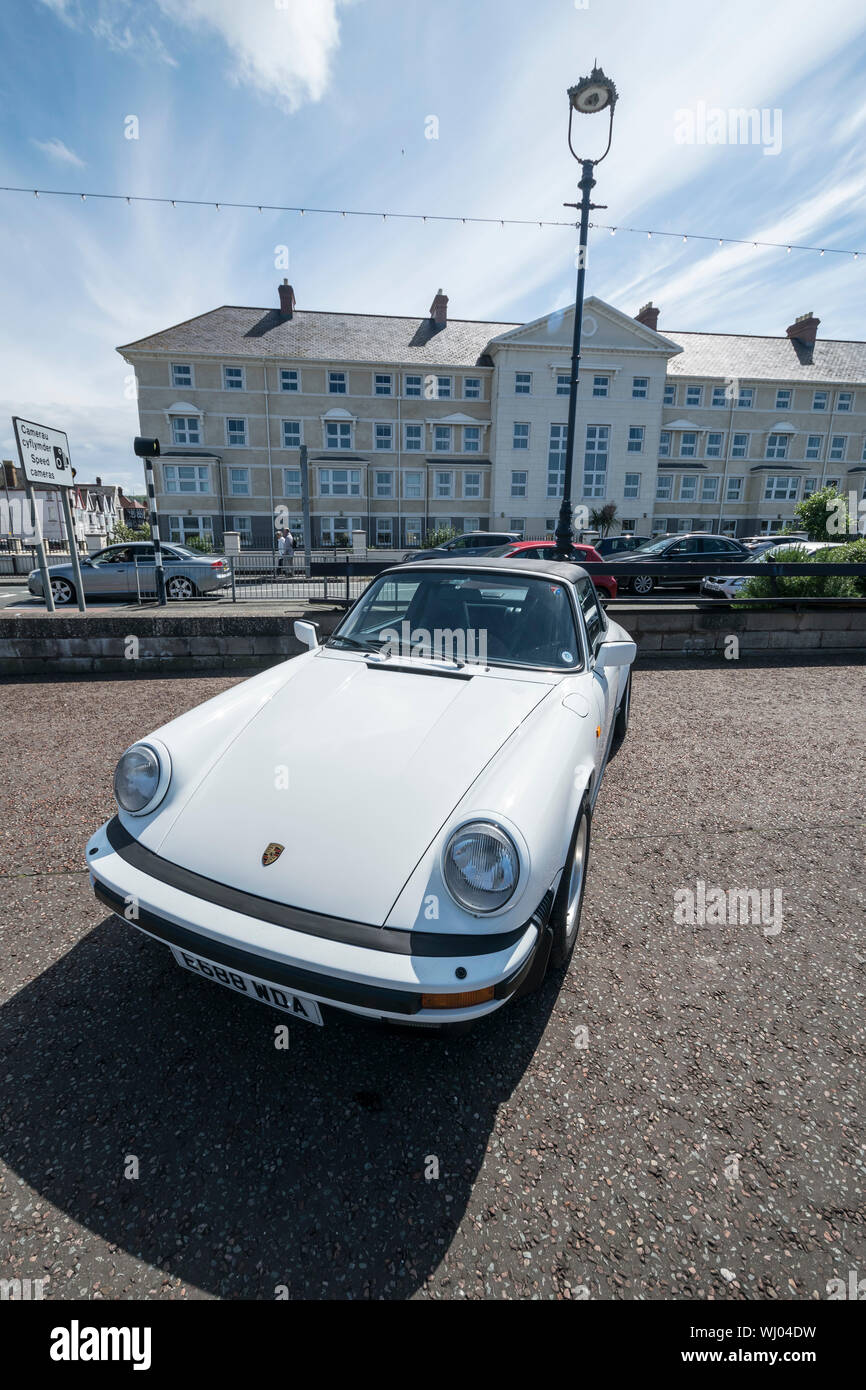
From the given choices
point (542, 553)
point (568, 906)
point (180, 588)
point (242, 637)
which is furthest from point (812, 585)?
point (180, 588)

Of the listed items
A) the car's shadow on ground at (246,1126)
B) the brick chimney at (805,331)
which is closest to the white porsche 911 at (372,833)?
the car's shadow on ground at (246,1126)

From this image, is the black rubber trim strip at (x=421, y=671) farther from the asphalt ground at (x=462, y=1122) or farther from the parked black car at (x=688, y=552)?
the parked black car at (x=688, y=552)

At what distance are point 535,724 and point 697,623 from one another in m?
6.79

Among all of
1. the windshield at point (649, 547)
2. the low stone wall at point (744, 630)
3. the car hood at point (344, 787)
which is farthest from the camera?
the windshield at point (649, 547)

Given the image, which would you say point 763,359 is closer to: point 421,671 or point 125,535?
point 125,535

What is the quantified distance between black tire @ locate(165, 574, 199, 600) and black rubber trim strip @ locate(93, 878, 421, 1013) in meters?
13.8

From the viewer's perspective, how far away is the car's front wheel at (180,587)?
14375 millimetres

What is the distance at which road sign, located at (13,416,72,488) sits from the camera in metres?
9.46

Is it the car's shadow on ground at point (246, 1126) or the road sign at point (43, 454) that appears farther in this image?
the road sign at point (43, 454)

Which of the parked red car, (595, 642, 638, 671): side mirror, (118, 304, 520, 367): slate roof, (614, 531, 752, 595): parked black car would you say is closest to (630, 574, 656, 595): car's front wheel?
(614, 531, 752, 595): parked black car

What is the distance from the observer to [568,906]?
8.04 feet

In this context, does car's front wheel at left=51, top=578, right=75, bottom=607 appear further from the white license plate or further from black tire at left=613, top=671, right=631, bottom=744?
the white license plate

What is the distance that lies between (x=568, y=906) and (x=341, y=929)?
1060 mm
